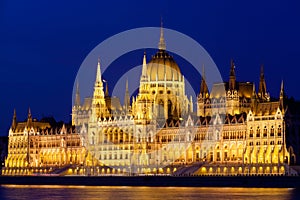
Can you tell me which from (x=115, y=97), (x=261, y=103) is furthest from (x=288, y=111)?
(x=115, y=97)

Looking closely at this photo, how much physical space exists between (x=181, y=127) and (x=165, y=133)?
320 centimetres

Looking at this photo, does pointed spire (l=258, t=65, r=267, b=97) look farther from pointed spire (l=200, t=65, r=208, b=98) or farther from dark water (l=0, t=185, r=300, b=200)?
dark water (l=0, t=185, r=300, b=200)

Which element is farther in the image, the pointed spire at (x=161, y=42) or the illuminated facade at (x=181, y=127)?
the pointed spire at (x=161, y=42)

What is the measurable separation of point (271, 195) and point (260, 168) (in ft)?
95.3

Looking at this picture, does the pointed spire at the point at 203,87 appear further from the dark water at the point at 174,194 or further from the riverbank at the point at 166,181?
the dark water at the point at 174,194

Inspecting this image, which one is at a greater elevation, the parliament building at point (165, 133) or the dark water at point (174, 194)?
the parliament building at point (165, 133)

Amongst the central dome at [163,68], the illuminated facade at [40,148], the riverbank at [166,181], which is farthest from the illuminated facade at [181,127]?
the riverbank at [166,181]

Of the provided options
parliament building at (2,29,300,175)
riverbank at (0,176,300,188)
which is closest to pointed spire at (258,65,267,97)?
parliament building at (2,29,300,175)

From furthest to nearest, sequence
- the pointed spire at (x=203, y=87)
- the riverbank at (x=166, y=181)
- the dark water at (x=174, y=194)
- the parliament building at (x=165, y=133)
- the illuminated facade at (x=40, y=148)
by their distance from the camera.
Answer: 1. the illuminated facade at (x=40, y=148)
2. the pointed spire at (x=203, y=87)
3. the parliament building at (x=165, y=133)
4. the riverbank at (x=166, y=181)
5. the dark water at (x=174, y=194)

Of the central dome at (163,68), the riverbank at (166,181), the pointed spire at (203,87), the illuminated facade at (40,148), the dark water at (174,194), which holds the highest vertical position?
the central dome at (163,68)

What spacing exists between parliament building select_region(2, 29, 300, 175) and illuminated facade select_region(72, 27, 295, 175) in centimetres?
14

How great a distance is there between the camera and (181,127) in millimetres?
137625

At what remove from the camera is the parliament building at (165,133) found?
124188 mm

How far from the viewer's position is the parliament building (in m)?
124
